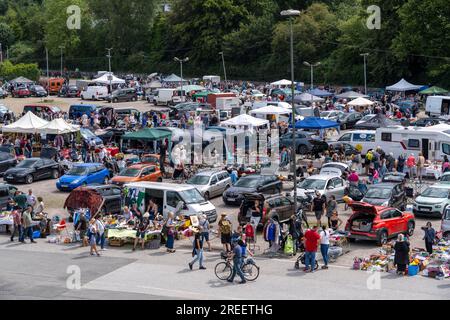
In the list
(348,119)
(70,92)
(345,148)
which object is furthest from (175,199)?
(70,92)

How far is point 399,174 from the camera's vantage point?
3481 cm

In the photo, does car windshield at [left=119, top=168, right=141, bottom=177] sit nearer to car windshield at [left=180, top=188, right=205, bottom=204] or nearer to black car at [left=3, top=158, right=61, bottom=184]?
black car at [left=3, top=158, right=61, bottom=184]

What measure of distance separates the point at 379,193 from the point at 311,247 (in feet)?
27.4

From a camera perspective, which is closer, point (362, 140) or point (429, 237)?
point (429, 237)

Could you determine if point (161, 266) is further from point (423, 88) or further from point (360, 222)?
point (423, 88)

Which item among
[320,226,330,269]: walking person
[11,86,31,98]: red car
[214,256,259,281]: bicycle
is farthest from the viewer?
[11,86,31,98]: red car

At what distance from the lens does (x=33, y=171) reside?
38250mm

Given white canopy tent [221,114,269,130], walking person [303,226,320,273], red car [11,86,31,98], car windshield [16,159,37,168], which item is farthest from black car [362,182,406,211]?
red car [11,86,31,98]

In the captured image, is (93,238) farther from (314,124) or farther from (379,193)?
(314,124)

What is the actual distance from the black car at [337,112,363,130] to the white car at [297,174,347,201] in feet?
70.1

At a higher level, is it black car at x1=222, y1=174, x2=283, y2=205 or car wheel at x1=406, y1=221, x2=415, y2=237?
black car at x1=222, y1=174, x2=283, y2=205

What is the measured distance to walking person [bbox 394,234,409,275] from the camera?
22.3m
